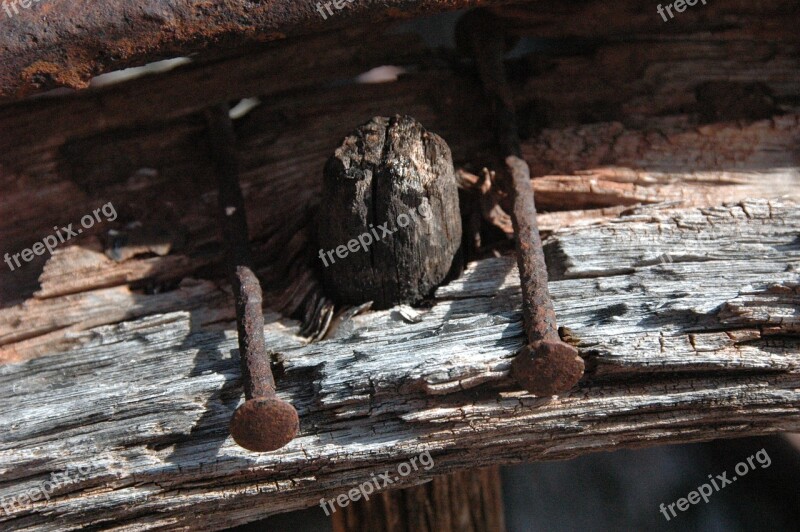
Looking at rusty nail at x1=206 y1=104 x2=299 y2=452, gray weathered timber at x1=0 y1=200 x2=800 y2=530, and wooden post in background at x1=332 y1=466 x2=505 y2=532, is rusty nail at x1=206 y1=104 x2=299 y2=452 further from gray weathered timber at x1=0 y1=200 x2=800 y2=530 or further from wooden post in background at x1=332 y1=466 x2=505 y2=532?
wooden post in background at x1=332 y1=466 x2=505 y2=532

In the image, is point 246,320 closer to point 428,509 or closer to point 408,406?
point 408,406

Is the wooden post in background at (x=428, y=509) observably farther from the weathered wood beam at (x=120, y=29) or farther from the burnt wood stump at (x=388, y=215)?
the weathered wood beam at (x=120, y=29)

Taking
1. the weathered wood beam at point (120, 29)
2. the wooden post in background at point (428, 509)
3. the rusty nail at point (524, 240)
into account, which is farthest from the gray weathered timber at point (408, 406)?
the weathered wood beam at point (120, 29)

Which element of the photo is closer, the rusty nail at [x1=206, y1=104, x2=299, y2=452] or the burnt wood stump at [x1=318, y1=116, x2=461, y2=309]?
the rusty nail at [x1=206, y1=104, x2=299, y2=452]

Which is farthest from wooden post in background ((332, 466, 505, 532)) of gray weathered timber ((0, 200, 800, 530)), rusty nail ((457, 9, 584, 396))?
rusty nail ((457, 9, 584, 396))

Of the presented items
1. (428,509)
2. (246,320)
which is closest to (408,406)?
(246,320)

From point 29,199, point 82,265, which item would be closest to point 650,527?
point 82,265

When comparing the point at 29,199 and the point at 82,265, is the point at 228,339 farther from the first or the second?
the point at 29,199

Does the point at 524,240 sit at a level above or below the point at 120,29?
below
